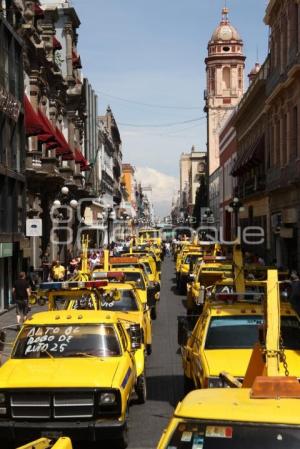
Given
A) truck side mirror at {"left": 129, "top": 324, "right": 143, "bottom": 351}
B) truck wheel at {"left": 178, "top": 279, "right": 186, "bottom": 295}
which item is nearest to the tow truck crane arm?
truck side mirror at {"left": 129, "top": 324, "right": 143, "bottom": 351}

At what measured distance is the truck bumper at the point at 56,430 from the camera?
27.7 ft

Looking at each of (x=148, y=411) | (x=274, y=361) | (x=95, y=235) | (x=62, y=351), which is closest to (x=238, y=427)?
(x=274, y=361)

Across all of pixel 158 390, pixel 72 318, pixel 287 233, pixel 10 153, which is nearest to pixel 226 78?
pixel 287 233

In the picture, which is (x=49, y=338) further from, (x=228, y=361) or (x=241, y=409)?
(x=241, y=409)

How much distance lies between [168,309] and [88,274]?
428 inches

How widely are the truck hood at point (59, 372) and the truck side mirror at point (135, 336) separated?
158cm

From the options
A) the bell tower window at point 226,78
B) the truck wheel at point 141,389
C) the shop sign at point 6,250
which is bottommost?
the truck wheel at point 141,389

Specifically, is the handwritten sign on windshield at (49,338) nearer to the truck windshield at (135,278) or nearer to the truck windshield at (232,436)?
the truck windshield at (232,436)

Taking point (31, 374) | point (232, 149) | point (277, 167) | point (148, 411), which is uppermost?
point (232, 149)

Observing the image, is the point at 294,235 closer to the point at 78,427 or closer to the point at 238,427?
the point at 78,427

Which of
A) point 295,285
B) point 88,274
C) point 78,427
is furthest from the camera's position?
point 88,274

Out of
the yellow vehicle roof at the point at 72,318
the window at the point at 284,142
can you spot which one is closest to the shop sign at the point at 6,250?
the yellow vehicle roof at the point at 72,318

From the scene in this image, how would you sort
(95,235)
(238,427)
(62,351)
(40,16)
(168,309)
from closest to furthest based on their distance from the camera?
(238,427) < (62,351) < (168,309) < (40,16) < (95,235)

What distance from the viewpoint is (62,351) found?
9820 millimetres
